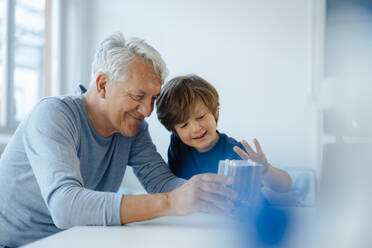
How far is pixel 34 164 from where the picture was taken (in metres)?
0.51

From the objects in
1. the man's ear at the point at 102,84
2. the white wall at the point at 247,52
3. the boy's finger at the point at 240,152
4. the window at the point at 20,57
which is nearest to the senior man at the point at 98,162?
the man's ear at the point at 102,84

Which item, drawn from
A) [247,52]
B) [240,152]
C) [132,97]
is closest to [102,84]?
[132,97]

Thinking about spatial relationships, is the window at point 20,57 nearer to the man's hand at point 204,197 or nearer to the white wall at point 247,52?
the white wall at point 247,52

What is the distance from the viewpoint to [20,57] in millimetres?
1581

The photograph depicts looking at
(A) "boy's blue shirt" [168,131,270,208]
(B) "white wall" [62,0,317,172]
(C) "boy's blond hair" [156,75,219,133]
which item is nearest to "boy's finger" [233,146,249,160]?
(A) "boy's blue shirt" [168,131,270,208]

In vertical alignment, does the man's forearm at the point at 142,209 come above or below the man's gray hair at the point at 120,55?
below

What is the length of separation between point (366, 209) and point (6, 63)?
1560 mm

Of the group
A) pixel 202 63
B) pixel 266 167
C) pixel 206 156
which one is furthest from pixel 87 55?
pixel 266 167

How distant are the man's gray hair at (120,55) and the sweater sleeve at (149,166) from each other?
15 centimetres

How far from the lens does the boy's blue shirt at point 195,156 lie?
0.68m

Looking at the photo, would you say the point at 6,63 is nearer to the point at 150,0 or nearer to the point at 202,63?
the point at 150,0

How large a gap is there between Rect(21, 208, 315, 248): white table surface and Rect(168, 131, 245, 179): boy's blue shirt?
0.22 meters

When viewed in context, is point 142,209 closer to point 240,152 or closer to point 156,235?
point 156,235

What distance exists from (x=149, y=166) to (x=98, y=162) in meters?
0.10
